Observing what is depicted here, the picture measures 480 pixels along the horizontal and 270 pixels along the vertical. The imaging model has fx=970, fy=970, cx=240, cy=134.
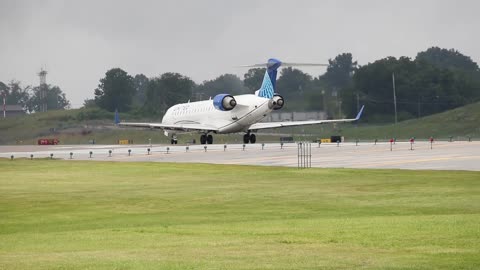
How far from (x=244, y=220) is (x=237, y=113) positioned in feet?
237

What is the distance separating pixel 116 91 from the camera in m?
184

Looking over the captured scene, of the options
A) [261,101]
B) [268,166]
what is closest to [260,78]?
[261,101]

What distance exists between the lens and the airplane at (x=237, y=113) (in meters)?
98.9

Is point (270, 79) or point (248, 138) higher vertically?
point (270, 79)

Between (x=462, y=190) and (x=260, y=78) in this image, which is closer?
(x=462, y=190)

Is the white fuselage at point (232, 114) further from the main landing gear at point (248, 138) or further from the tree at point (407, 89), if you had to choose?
the tree at point (407, 89)

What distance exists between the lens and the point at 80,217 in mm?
30328

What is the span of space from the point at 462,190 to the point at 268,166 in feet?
71.0

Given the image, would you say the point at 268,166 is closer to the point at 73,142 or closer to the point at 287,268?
the point at 287,268

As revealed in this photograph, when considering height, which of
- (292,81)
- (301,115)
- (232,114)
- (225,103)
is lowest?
(232,114)

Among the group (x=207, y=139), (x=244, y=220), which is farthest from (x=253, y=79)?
(x=244, y=220)

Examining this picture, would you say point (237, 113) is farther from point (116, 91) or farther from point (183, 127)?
point (116, 91)

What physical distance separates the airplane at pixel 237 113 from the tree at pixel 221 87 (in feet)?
140

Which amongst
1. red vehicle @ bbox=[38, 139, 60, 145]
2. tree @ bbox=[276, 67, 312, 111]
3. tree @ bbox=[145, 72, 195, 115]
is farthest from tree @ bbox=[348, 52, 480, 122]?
red vehicle @ bbox=[38, 139, 60, 145]
